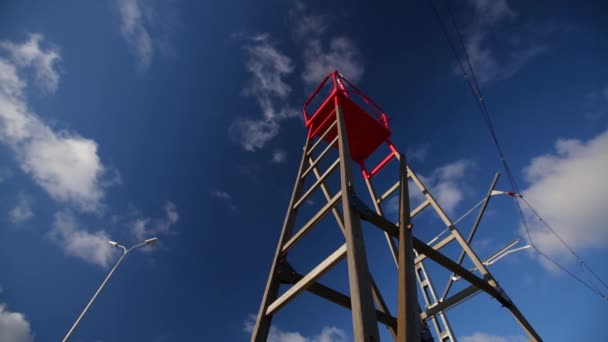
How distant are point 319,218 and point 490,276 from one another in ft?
7.90

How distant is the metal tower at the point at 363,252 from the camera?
6.66 ft

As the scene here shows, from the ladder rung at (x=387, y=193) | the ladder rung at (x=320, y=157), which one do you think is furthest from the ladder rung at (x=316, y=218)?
the ladder rung at (x=387, y=193)

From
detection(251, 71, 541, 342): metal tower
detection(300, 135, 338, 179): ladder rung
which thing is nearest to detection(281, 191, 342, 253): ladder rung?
detection(251, 71, 541, 342): metal tower

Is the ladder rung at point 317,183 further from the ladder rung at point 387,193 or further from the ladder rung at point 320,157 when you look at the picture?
the ladder rung at point 387,193

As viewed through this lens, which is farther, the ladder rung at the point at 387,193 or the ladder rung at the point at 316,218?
the ladder rung at the point at 387,193

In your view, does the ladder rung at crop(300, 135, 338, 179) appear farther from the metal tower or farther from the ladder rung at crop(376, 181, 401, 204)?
the ladder rung at crop(376, 181, 401, 204)

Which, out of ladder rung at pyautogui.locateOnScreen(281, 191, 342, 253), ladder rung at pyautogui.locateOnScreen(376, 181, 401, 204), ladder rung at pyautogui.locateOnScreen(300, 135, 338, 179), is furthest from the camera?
ladder rung at pyautogui.locateOnScreen(376, 181, 401, 204)

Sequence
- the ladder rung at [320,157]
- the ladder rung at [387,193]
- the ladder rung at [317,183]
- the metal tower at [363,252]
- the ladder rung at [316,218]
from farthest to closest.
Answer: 1. the ladder rung at [387,193]
2. the ladder rung at [320,157]
3. the ladder rung at [317,183]
4. the ladder rung at [316,218]
5. the metal tower at [363,252]

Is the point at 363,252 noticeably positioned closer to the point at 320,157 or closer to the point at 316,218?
the point at 316,218

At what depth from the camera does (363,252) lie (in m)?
2.36

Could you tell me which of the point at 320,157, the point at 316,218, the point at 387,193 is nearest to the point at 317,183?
the point at 320,157

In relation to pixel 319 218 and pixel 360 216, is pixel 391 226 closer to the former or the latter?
pixel 360 216

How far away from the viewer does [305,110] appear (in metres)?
6.16

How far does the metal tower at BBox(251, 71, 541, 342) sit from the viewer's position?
2.03 meters
